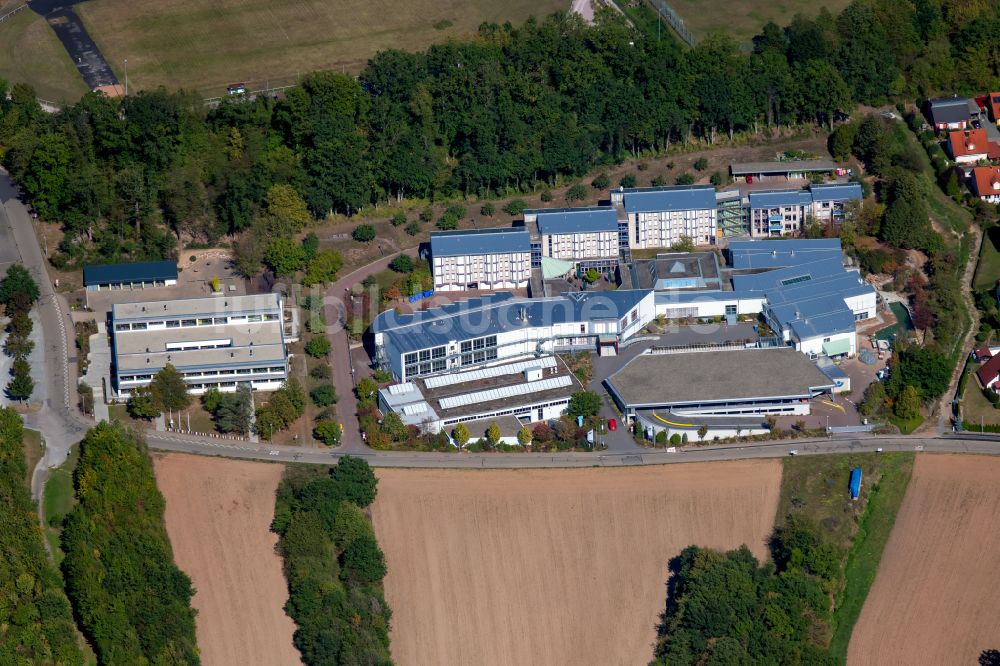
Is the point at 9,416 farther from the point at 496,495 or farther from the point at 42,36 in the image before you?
the point at 42,36

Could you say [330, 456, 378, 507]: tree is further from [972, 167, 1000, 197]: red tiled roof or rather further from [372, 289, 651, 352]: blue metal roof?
[972, 167, 1000, 197]: red tiled roof

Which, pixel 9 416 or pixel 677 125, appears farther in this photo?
pixel 677 125

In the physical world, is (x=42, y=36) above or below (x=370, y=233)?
above

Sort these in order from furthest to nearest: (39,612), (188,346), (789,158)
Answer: (789,158)
(188,346)
(39,612)

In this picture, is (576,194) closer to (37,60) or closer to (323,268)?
(323,268)

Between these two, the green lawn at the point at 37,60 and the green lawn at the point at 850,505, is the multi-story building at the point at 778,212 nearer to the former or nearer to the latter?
the green lawn at the point at 850,505

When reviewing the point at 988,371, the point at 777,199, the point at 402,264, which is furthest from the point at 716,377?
the point at 402,264

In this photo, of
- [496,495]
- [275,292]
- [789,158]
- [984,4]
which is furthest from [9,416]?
[984,4]
